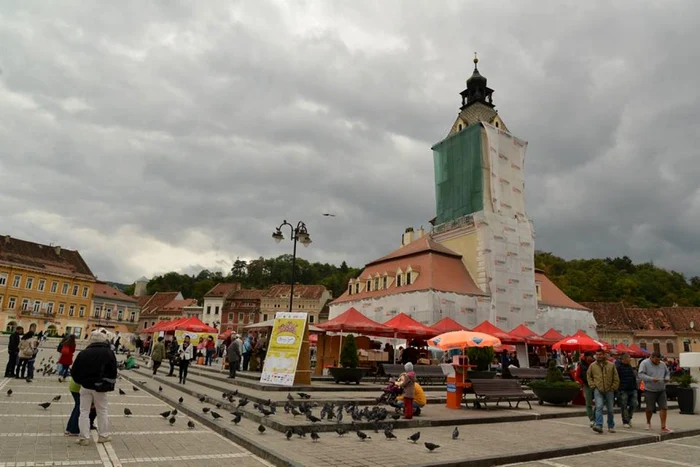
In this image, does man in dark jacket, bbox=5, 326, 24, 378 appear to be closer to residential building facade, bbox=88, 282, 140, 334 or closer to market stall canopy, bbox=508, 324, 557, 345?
market stall canopy, bbox=508, 324, 557, 345

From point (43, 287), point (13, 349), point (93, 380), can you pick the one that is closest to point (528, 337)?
point (13, 349)

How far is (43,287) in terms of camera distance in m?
65.7

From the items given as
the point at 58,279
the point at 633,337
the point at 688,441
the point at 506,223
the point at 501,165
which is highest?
the point at 501,165

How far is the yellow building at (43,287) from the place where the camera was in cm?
6188

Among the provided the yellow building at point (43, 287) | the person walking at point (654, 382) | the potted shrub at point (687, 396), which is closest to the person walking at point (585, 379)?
the person walking at point (654, 382)

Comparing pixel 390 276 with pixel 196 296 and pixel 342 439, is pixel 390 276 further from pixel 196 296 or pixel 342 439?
pixel 196 296

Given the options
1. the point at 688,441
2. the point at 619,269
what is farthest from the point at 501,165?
the point at 619,269

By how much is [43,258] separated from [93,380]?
73.3m

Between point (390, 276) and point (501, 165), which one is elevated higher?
point (501, 165)

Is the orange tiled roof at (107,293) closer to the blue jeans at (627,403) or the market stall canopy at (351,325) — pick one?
the market stall canopy at (351,325)

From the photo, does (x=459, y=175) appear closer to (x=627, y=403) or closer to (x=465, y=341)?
(x=465, y=341)

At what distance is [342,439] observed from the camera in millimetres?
9023

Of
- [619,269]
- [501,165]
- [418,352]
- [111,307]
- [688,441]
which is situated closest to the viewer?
[688,441]

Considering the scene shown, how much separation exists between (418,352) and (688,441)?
1712 cm
